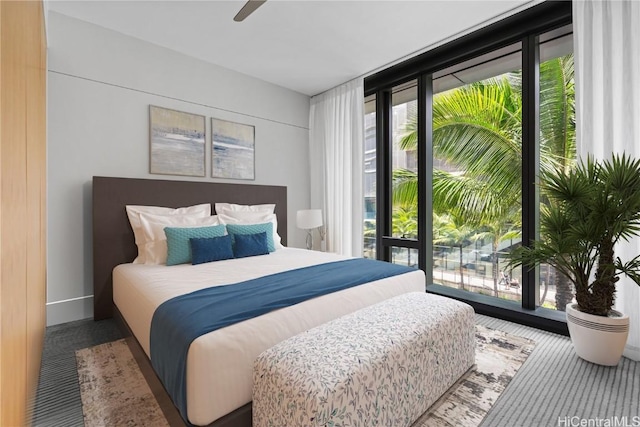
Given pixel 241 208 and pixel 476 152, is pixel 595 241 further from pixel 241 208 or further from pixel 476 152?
pixel 241 208

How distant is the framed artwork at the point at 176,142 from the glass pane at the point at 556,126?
3715 mm

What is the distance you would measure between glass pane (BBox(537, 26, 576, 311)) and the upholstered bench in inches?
74.7

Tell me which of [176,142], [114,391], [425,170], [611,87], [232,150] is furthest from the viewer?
[232,150]

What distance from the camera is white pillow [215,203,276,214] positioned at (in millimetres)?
3384

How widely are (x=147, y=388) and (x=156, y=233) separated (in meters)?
1.44

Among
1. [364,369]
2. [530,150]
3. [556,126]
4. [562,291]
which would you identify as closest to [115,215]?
[364,369]

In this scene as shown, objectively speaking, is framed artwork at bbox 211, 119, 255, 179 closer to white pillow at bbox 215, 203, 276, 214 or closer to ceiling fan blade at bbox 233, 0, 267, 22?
white pillow at bbox 215, 203, 276, 214

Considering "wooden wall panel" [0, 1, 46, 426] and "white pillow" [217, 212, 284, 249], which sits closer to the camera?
"wooden wall panel" [0, 1, 46, 426]

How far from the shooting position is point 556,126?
10.4 ft

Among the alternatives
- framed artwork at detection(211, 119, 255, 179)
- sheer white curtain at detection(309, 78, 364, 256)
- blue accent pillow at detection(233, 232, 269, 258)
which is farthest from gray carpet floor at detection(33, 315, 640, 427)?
sheer white curtain at detection(309, 78, 364, 256)

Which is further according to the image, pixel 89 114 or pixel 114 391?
pixel 89 114

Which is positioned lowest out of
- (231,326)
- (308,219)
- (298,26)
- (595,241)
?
(231,326)

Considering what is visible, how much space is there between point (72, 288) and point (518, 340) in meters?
3.96

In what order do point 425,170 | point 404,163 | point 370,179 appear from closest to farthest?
point 425,170 → point 404,163 → point 370,179
